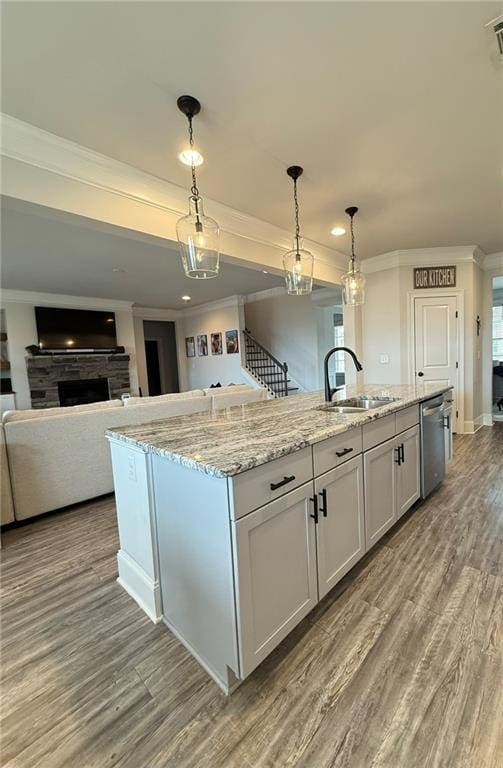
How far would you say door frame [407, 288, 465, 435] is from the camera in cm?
487

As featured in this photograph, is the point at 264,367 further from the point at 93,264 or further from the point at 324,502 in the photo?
the point at 324,502

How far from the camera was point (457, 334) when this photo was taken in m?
4.90

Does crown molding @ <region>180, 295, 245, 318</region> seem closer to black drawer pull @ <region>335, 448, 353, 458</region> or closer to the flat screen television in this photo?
the flat screen television

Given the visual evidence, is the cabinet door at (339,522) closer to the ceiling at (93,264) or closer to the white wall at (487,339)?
the ceiling at (93,264)

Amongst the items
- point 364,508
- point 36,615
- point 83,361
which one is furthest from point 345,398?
point 83,361

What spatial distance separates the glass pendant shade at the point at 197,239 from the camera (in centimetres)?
205

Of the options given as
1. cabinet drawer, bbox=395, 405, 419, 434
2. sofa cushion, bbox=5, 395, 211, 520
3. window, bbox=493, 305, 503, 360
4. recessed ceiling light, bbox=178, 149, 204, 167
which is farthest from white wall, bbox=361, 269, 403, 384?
window, bbox=493, 305, 503, 360

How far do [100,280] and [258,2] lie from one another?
4.97 metres

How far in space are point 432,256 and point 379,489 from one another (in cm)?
421

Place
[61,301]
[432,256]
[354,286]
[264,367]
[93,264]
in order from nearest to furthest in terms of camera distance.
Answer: [354,286] → [93,264] → [432,256] → [61,301] → [264,367]

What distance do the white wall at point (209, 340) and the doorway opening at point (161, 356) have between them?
1.00 m

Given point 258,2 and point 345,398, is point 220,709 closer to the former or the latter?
point 345,398

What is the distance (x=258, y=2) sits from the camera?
4.44 ft

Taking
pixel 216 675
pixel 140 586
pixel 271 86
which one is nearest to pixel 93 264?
pixel 271 86
